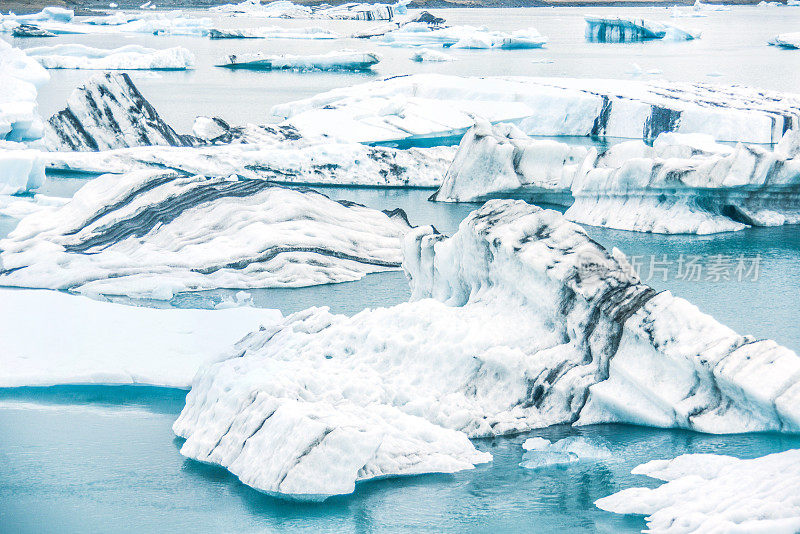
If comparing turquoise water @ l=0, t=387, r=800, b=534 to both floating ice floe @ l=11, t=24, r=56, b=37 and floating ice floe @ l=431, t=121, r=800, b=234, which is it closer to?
floating ice floe @ l=431, t=121, r=800, b=234

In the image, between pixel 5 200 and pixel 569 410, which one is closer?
pixel 569 410

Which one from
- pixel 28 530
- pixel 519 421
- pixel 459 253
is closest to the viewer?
pixel 28 530

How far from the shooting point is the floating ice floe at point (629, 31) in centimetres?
3519

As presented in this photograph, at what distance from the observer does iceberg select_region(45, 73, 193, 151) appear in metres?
15.0

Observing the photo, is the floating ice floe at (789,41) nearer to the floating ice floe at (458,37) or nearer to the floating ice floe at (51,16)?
the floating ice floe at (458,37)

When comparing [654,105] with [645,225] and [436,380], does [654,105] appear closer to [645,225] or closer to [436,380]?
[645,225]

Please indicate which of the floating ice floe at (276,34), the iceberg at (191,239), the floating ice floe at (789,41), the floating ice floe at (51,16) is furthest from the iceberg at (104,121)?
the floating ice floe at (51,16)

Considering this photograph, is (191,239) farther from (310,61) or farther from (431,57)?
(431,57)

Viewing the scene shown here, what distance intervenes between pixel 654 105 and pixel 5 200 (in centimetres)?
1064

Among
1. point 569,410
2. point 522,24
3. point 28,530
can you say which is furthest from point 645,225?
point 522,24

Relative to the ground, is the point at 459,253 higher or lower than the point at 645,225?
higher

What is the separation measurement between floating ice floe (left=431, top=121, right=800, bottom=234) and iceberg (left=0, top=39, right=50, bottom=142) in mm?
7859

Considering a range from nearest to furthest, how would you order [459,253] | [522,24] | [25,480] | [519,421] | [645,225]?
[25,480], [519,421], [459,253], [645,225], [522,24]

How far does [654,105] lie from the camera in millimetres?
17266
